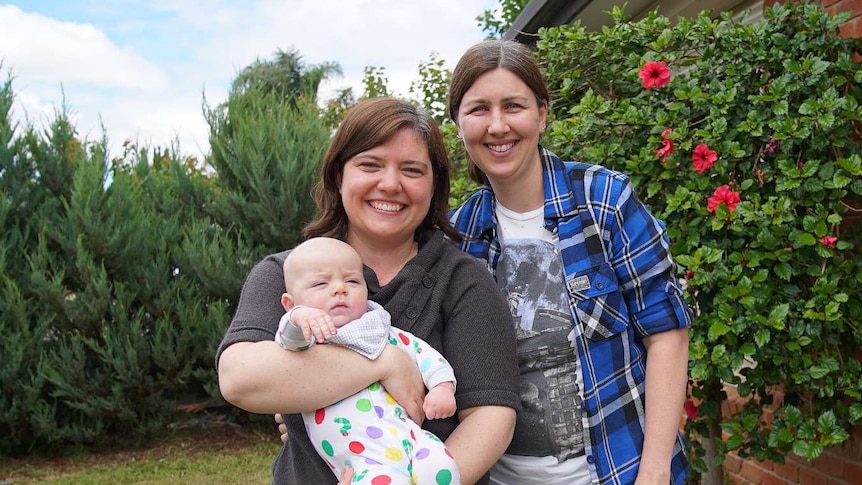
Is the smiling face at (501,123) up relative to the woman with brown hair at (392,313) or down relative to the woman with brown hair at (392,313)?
up

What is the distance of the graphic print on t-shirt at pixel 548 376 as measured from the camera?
6.66ft

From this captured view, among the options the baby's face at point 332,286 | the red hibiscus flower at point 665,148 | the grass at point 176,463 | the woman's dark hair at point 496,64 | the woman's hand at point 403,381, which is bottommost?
the grass at point 176,463

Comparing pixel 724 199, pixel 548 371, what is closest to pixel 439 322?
pixel 548 371

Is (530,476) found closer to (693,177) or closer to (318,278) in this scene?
(318,278)

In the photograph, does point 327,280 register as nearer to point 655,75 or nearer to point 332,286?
point 332,286

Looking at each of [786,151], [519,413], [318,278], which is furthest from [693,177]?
[318,278]

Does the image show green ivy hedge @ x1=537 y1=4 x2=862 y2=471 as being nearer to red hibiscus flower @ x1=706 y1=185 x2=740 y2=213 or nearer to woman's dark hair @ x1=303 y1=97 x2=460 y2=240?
red hibiscus flower @ x1=706 y1=185 x2=740 y2=213

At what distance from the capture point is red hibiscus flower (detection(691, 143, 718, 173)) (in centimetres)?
313

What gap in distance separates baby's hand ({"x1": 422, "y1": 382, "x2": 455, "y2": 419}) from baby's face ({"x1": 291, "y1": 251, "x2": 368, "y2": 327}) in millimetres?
280

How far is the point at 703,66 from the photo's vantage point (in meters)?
3.38

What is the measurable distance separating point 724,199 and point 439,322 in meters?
1.66

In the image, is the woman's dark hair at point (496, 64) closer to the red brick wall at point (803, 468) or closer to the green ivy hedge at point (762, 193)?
the green ivy hedge at point (762, 193)

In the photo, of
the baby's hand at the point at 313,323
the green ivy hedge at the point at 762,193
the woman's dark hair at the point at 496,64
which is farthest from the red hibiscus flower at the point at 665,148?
the baby's hand at the point at 313,323

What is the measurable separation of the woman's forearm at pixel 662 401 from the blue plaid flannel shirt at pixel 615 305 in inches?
1.6
